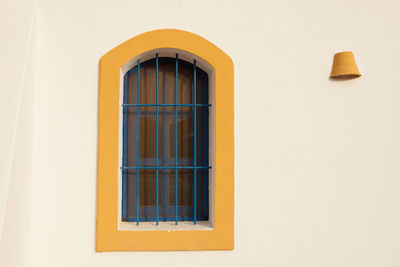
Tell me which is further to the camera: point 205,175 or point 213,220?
point 205,175

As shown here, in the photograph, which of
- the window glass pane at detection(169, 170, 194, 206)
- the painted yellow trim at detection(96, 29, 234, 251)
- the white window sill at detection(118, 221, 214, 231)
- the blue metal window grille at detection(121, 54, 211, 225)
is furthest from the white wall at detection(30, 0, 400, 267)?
the window glass pane at detection(169, 170, 194, 206)

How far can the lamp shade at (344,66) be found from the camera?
10.0 ft

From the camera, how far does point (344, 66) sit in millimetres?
3062

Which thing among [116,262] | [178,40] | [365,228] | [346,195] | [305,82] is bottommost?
[116,262]

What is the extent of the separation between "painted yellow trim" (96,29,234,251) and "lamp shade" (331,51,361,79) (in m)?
0.97

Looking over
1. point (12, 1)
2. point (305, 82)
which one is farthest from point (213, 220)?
point (12, 1)

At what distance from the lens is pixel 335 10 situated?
320 cm

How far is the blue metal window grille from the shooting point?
3.22 metres

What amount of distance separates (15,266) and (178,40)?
2253 millimetres

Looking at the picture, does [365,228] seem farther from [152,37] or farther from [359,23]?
[152,37]

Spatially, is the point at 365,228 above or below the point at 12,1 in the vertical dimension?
below

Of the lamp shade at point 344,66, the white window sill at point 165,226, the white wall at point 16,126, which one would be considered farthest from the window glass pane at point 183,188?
the lamp shade at point 344,66

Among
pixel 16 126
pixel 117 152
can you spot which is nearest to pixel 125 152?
pixel 117 152

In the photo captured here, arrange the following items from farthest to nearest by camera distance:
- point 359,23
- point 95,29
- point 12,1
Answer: point 359,23 → point 95,29 → point 12,1
